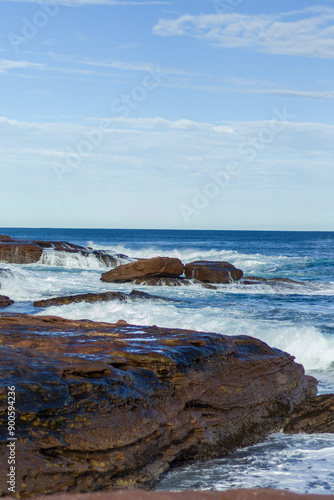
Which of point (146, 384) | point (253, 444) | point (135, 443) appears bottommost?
point (253, 444)

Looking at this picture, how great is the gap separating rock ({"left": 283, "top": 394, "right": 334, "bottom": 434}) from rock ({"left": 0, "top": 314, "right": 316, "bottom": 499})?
151 mm

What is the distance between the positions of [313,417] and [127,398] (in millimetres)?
2948

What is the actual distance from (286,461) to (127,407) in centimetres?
189

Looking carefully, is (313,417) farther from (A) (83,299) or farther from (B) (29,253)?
(B) (29,253)

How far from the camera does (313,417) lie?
704 cm

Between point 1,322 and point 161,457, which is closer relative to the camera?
point 161,457

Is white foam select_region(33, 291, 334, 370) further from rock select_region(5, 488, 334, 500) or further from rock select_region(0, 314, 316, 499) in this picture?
rock select_region(5, 488, 334, 500)

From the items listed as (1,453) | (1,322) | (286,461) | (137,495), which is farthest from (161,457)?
(137,495)

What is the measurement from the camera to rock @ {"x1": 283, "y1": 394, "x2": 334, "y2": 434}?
6.88 metres

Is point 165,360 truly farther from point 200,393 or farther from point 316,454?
point 316,454

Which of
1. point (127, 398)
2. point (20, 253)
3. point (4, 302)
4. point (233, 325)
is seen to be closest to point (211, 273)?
point (4, 302)

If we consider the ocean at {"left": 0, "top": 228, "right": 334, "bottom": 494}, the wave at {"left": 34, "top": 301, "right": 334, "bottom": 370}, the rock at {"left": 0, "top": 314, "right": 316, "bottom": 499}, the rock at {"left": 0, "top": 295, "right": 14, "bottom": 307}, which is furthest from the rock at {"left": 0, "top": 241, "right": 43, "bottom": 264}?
the rock at {"left": 0, "top": 314, "right": 316, "bottom": 499}

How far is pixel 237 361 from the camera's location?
6.96 m

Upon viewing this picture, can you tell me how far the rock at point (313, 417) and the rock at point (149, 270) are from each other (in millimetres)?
19680
